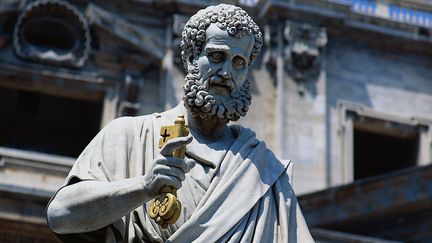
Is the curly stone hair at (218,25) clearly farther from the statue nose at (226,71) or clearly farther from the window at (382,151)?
the window at (382,151)

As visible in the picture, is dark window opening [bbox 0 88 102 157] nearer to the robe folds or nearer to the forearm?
the robe folds

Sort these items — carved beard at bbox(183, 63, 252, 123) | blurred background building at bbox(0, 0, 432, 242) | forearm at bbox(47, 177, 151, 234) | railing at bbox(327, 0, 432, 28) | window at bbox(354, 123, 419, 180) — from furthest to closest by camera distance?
railing at bbox(327, 0, 432, 28), window at bbox(354, 123, 419, 180), blurred background building at bbox(0, 0, 432, 242), carved beard at bbox(183, 63, 252, 123), forearm at bbox(47, 177, 151, 234)

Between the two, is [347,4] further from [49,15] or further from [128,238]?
[128,238]

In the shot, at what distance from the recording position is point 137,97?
22.1 m

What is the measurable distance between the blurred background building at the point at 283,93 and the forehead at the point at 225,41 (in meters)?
15.1

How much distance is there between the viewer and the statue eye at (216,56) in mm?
4668

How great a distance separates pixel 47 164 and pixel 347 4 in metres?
6.12

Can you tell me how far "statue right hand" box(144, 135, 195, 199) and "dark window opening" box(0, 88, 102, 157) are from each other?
19272 millimetres

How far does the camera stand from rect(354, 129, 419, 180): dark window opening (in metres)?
24.1

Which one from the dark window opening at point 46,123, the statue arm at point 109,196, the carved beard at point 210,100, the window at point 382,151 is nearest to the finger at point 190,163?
the statue arm at point 109,196

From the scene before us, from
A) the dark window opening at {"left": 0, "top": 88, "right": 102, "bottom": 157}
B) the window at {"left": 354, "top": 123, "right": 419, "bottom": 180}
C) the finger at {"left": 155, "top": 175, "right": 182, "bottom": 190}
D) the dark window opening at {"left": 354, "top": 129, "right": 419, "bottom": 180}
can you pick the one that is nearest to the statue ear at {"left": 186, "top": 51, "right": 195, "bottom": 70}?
the finger at {"left": 155, "top": 175, "right": 182, "bottom": 190}

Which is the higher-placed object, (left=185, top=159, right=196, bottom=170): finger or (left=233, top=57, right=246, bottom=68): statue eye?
(left=233, top=57, right=246, bottom=68): statue eye

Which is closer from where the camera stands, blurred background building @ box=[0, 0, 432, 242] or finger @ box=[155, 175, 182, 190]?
finger @ box=[155, 175, 182, 190]

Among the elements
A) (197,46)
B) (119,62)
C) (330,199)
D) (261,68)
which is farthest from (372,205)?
(197,46)
